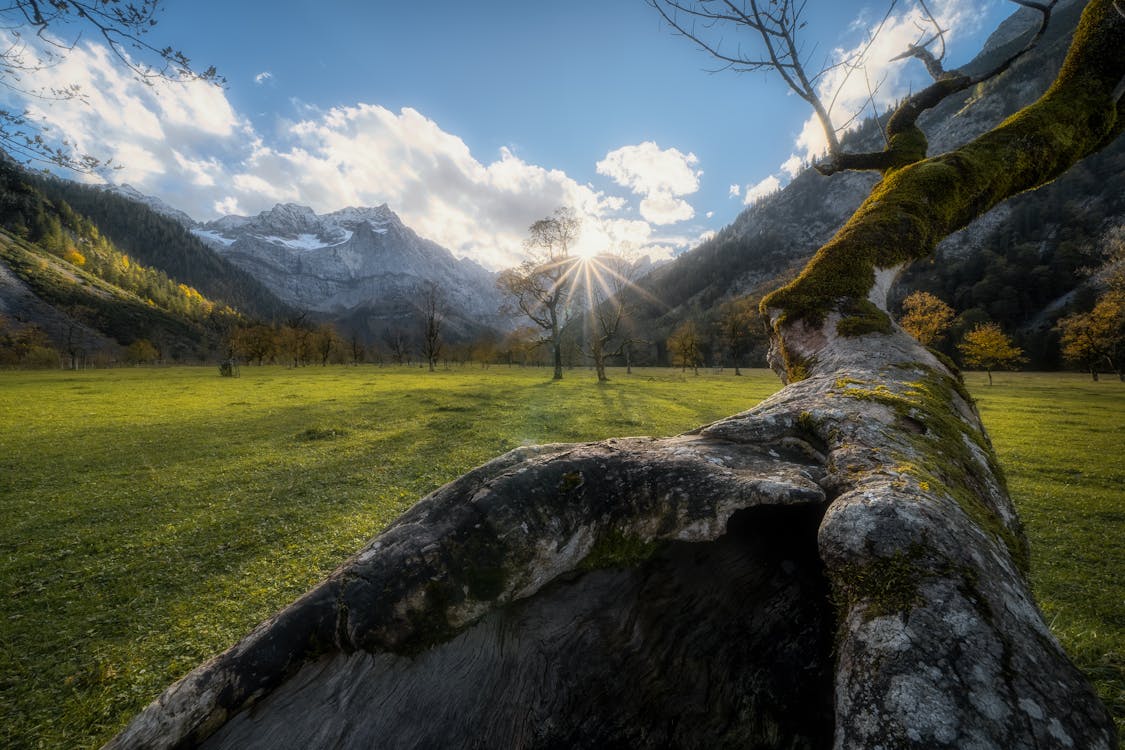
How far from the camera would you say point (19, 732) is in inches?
134

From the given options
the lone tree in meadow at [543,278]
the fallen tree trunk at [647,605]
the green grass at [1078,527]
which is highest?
the lone tree in meadow at [543,278]

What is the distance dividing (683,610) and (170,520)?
9.52m

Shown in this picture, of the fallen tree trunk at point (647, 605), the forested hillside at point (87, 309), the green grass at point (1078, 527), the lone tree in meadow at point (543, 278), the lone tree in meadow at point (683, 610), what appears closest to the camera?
the lone tree in meadow at point (683, 610)

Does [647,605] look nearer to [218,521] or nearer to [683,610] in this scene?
[683,610]

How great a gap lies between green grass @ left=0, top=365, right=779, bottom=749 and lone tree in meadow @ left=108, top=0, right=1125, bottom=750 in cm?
318

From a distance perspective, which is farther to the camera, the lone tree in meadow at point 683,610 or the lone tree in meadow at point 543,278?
the lone tree in meadow at point 543,278

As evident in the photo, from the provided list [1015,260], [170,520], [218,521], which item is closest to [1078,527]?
[218,521]

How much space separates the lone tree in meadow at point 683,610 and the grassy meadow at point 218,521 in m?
3.10

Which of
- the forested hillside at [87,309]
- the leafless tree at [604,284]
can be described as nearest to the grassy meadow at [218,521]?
the leafless tree at [604,284]

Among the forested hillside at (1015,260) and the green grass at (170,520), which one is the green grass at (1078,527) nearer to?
the green grass at (170,520)

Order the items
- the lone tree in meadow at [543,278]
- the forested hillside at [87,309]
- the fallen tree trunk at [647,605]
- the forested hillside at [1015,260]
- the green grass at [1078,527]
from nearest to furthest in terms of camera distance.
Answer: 1. the fallen tree trunk at [647,605]
2. the green grass at [1078,527]
3. the lone tree in meadow at [543,278]
4. the forested hillside at [87,309]
5. the forested hillside at [1015,260]

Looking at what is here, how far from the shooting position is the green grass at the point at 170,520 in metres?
4.11

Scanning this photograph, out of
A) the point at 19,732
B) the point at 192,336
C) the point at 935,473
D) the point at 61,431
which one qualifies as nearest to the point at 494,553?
the point at 935,473

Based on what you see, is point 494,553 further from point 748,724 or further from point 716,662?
point 748,724
